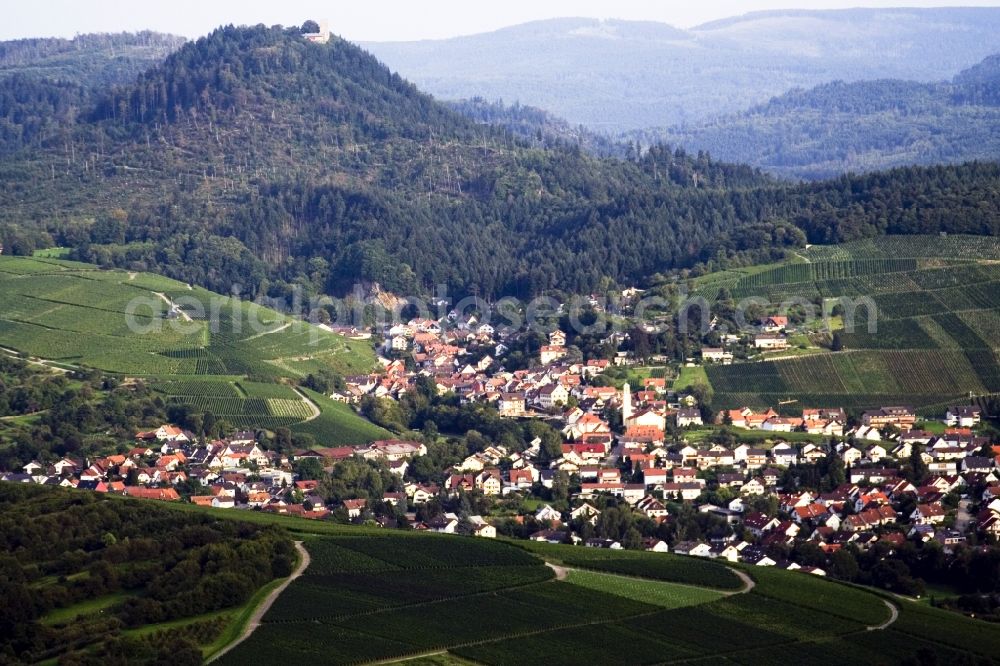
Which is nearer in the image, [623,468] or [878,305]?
[623,468]

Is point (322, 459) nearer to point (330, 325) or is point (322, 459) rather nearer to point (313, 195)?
point (330, 325)

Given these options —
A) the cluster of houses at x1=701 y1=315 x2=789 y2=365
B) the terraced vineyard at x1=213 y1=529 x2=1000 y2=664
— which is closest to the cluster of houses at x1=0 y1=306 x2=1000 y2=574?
the cluster of houses at x1=701 y1=315 x2=789 y2=365

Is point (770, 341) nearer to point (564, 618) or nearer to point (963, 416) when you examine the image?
point (963, 416)

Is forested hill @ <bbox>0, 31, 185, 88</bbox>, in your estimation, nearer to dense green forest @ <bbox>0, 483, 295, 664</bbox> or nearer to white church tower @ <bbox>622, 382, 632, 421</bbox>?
white church tower @ <bbox>622, 382, 632, 421</bbox>

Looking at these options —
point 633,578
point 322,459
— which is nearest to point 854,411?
point 322,459

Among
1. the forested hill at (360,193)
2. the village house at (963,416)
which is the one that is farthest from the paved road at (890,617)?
the forested hill at (360,193)

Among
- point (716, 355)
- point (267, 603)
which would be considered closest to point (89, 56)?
point (716, 355)

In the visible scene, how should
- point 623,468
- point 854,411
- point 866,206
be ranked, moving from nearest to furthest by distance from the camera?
point 623,468, point 854,411, point 866,206

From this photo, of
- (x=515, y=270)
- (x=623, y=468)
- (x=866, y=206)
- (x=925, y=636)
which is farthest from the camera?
(x=515, y=270)
